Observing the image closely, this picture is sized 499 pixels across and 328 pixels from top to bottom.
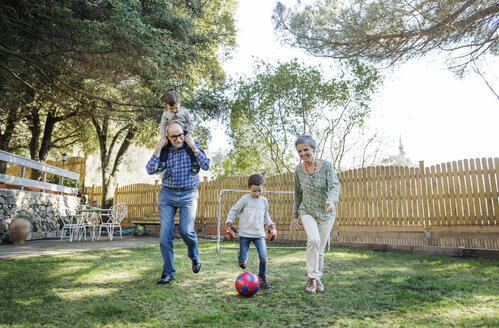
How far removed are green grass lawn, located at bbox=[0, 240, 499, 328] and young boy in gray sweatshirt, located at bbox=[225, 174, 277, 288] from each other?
36 centimetres

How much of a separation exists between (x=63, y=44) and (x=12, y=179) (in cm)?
499

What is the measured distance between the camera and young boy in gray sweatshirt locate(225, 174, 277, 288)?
398 centimetres

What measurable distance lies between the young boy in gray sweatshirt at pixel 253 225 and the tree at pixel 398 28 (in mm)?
6272

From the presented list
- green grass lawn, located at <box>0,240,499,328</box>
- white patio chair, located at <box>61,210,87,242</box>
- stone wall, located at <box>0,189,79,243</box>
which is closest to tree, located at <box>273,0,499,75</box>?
green grass lawn, located at <box>0,240,499,328</box>

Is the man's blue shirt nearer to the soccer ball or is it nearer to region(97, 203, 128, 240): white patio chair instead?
the soccer ball

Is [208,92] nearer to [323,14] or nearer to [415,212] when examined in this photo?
[323,14]

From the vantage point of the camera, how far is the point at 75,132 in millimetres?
18281

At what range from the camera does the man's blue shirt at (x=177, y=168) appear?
394 cm

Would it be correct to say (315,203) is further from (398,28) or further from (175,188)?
(398,28)

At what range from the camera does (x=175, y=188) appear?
155 inches

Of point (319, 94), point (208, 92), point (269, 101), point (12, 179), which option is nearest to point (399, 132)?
point (319, 94)

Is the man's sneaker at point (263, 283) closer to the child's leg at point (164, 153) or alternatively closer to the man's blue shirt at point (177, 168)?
the man's blue shirt at point (177, 168)

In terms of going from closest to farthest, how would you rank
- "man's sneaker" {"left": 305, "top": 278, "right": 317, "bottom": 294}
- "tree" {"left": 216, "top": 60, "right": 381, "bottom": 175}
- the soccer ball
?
the soccer ball → "man's sneaker" {"left": 305, "top": 278, "right": 317, "bottom": 294} → "tree" {"left": 216, "top": 60, "right": 381, "bottom": 175}

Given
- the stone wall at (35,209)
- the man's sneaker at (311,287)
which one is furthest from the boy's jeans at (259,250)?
the stone wall at (35,209)
